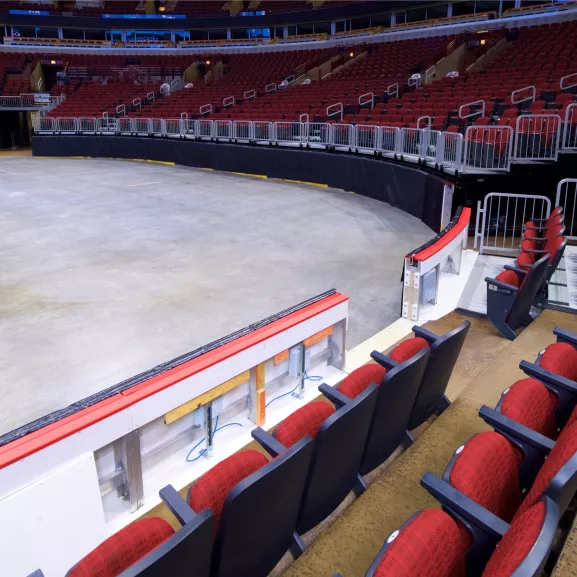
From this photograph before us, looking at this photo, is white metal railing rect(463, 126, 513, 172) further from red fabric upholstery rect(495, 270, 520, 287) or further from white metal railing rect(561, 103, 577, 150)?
red fabric upholstery rect(495, 270, 520, 287)

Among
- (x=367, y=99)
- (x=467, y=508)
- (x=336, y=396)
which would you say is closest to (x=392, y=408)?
(x=336, y=396)

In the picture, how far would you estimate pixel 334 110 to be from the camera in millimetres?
17688

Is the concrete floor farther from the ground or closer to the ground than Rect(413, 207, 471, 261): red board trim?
closer to the ground

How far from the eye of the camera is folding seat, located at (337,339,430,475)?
2604 mm

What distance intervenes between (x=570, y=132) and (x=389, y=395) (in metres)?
8.35

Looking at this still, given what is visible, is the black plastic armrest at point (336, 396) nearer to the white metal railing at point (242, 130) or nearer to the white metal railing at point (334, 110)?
the white metal railing at point (334, 110)

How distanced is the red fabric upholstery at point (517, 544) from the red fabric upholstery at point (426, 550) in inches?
6.9

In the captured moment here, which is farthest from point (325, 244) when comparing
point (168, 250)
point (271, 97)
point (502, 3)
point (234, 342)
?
point (502, 3)

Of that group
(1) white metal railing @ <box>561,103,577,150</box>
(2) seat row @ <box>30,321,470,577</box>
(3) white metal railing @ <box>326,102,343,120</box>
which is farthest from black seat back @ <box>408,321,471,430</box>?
(3) white metal railing @ <box>326,102,343,120</box>

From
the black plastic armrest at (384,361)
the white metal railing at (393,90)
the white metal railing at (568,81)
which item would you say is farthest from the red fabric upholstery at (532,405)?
the white metal railing at (393,90)

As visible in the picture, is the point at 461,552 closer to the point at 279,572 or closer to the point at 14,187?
the point at 279,572

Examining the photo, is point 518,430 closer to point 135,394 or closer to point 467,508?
point 467,508

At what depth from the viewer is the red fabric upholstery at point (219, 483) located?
6.65 feet

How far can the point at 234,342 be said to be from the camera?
11.2ft
